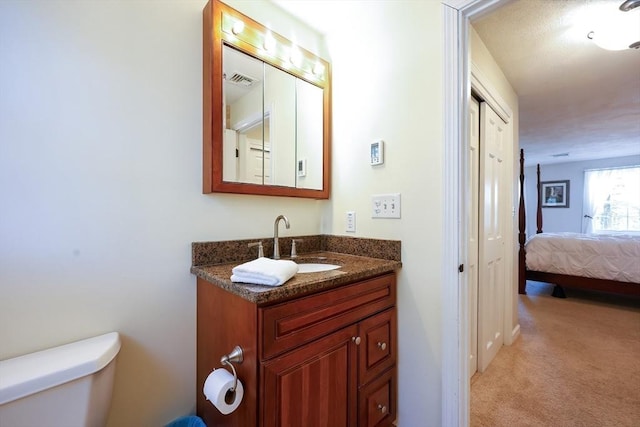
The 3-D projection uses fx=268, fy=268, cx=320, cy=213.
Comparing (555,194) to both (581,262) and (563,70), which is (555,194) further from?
(563,70)

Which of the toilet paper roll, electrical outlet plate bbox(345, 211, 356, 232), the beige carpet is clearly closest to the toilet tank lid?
the toilet paper roll

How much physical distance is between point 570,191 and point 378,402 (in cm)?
751

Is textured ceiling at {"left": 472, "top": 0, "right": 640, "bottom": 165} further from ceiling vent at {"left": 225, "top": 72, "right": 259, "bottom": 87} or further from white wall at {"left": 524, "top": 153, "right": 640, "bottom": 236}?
white wall at {"left": 524, "top": 153, "right": 640, "bottom": 236}

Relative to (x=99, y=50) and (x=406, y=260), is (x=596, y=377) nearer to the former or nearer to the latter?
(x=406, y=260)

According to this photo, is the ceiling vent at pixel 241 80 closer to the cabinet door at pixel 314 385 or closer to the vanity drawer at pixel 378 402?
the cabinet door at pixel 314 385

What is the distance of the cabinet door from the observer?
2.81 ft

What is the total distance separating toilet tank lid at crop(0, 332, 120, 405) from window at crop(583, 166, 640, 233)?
27.1 ft

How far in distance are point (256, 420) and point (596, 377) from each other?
230cm

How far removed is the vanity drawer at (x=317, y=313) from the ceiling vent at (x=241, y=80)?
1.08 m

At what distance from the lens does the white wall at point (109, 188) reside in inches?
34.8

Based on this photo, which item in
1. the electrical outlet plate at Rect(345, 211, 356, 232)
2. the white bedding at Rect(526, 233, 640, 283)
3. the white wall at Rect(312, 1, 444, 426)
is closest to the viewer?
the white wall at Rect(312, 1, 444, 426)

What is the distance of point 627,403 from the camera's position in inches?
60.6

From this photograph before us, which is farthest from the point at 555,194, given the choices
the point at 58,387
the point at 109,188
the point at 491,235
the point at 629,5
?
the point at 58,387

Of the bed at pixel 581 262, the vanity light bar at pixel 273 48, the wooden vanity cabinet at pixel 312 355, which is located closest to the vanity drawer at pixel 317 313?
the wooden vanity cabinet at pixel 312 355
